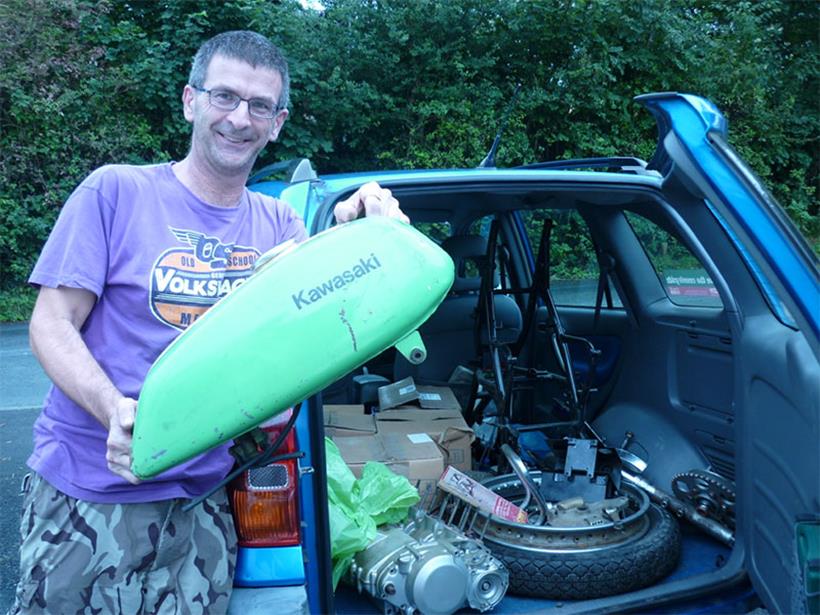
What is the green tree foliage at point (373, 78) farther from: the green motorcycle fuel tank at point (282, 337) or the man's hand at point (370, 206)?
the green motorcycle fuel tank at point (282, 337)

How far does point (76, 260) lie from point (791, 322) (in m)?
1.87

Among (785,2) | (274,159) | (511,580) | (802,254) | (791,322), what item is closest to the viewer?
(802,254)

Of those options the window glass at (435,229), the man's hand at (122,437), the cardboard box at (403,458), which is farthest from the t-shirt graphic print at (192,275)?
the window glass at (435,229)

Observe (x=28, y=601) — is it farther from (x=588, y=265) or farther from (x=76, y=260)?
(x=588, y=265)

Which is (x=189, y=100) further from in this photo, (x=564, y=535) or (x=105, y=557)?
(x=564, y=535)

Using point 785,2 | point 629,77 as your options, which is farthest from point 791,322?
point 785,2

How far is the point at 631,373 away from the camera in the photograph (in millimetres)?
3662

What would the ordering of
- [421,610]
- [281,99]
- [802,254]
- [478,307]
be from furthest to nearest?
[478,307] < [421,610] < [281,99] < [802,254]

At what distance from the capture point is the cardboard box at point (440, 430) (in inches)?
129

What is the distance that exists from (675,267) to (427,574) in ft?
6.19

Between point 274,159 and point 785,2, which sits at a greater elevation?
point 785,2

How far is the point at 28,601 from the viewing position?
5.10 ft

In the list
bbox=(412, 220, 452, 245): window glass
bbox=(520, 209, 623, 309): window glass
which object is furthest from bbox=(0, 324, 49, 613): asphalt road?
bbox=(520, 209, 623, 309): window glass

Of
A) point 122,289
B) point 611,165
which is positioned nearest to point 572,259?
point 611,165
